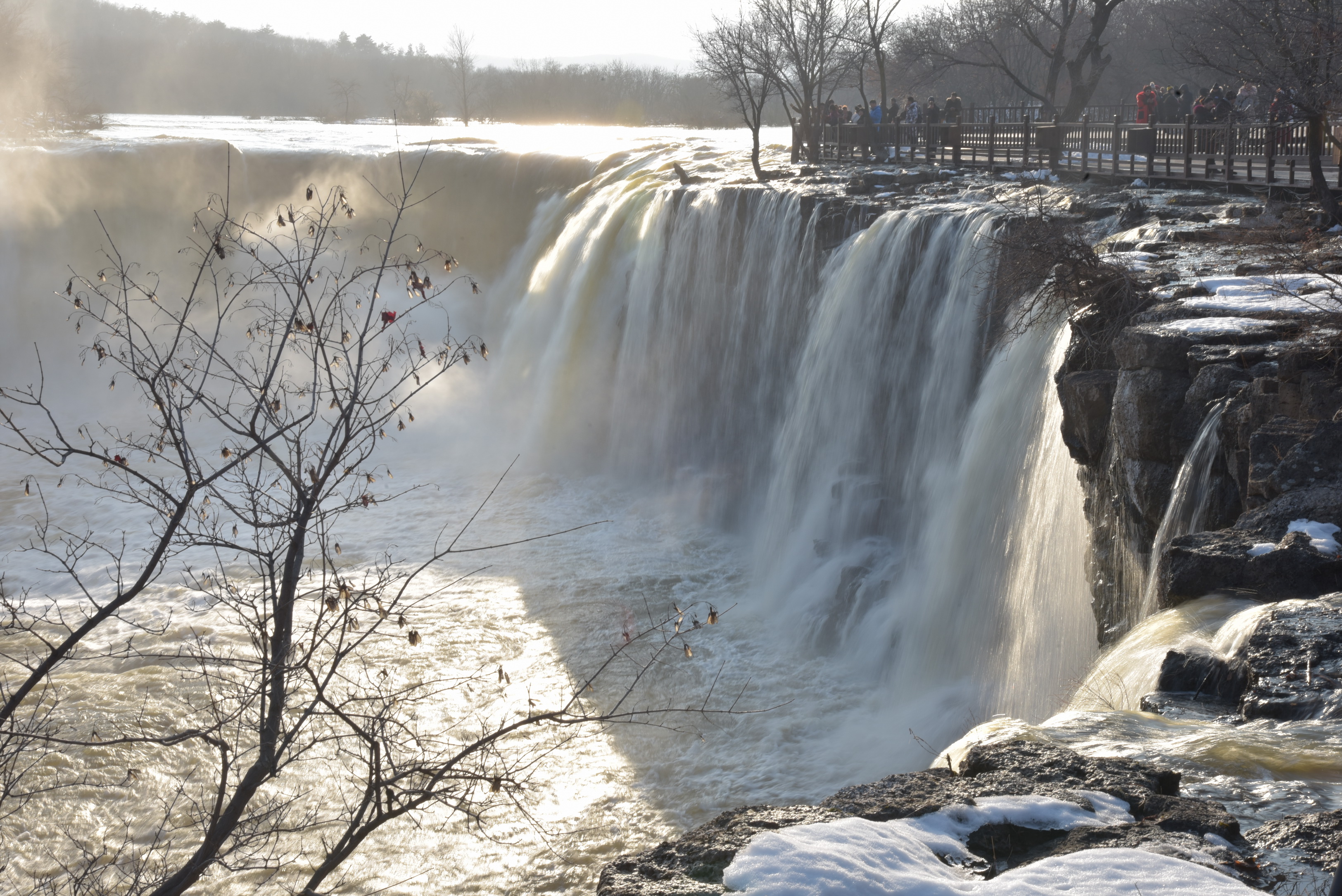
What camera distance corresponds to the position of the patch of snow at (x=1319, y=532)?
559cm

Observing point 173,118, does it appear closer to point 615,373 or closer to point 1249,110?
point 615,373

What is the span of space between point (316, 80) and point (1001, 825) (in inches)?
4065

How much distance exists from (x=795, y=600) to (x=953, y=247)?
4.61 m

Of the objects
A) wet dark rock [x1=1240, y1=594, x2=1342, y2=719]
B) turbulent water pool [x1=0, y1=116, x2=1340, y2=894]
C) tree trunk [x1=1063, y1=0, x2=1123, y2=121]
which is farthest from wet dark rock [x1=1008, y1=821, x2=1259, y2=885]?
tree trunk [x1=1063, y1=0, x2=1123, y2=121]

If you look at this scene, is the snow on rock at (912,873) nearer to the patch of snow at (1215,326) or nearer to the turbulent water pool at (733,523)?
the turbulent water pool at (733,523)

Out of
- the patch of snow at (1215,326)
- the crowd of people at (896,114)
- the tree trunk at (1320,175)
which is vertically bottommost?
the patch of snow at (1215,326)

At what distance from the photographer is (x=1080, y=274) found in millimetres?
8953

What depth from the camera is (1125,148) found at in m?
16.6

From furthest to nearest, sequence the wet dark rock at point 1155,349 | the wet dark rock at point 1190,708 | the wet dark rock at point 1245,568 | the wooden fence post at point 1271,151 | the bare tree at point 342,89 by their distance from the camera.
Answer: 1. the bare tree at point 342,89
2. the wooden fence post at point 1271,151
3. the wet dark rock at point 1155,349
4. the wet dark rock at point 1245,568
5. the wet dark rock at point 1190,708

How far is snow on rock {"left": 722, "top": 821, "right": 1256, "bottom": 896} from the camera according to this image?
2.93 m

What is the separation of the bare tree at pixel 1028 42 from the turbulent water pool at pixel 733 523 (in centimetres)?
999

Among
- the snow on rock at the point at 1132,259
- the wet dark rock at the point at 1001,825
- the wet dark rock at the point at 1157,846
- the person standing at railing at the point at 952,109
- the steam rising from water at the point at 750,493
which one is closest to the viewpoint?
the wet dark rock at the point at 1157,846

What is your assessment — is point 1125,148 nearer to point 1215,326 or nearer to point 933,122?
point 933,122

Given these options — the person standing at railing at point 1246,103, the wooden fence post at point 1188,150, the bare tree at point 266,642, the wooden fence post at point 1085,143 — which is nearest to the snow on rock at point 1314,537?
the bare tree at point 266,642
